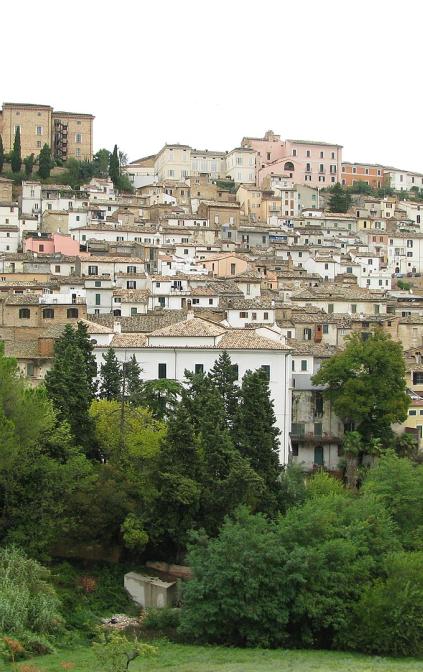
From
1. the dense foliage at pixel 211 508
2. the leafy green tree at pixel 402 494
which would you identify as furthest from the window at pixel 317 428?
the leafy green tree at pixel 402 494

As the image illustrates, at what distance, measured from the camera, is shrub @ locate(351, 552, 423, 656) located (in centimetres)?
2241

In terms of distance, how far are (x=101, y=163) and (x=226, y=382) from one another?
6023 centimetres

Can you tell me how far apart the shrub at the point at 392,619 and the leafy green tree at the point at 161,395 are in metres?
11.8

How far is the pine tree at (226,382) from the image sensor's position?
32.5 meters

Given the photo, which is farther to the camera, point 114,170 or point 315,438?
point 114,170

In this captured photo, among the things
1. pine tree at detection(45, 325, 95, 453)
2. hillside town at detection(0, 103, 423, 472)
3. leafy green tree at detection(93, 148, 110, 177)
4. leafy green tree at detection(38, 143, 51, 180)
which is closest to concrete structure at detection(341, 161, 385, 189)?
hillside town at detection(0, 103, 423, 472)

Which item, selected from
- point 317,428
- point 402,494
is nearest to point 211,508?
point 402,494

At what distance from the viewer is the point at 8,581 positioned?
71.3 ft

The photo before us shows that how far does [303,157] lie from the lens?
99250 mm

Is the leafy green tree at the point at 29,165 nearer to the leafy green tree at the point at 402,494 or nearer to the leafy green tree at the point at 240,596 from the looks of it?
the leafy green tree at the point at 402,494

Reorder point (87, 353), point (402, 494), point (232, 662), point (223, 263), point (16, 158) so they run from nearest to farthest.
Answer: point (232, 662), point (402, 494), point (87, 353), point (223, 263), point (16, 158)

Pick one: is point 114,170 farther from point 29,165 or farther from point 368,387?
point 368,387

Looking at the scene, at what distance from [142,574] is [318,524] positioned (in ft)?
17.1

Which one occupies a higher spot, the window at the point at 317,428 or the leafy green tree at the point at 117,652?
the window at the point at 317,428
